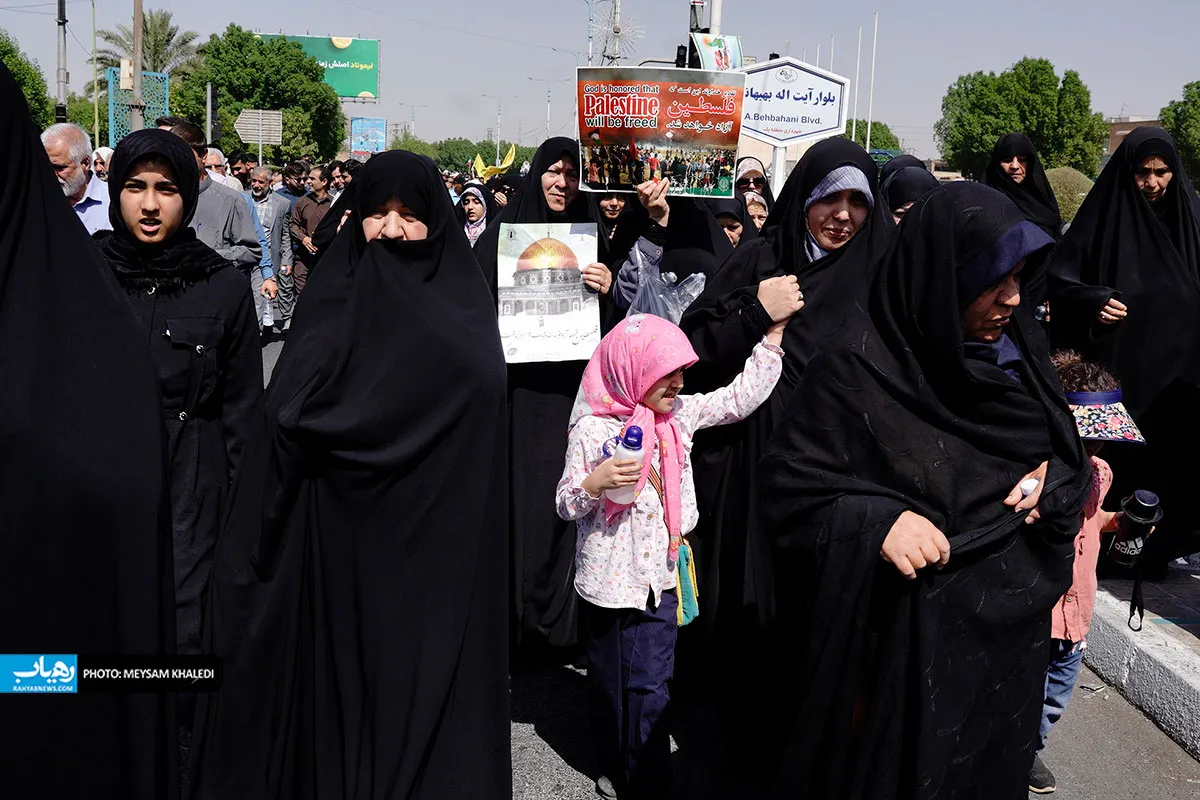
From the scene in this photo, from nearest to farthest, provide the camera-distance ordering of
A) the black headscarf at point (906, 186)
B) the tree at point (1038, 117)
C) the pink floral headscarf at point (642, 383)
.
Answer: the pink floral headscarf at point (642, 383) → the black headscarf at point (906, 186) → the tree at point (1038, 117)

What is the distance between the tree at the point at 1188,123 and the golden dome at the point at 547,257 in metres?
54.6

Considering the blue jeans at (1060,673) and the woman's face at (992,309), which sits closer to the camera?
the woman's face at (992,309)

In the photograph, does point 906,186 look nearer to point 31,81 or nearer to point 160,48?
point 31,81

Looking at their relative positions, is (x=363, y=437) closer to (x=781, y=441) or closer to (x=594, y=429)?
(x=594, y=429)

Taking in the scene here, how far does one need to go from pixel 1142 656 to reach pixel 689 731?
1676 mm

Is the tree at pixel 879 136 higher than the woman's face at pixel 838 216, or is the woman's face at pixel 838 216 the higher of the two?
the tree at pixel 879 136

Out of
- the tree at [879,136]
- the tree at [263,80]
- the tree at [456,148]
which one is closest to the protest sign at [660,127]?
the tree at [263,80]

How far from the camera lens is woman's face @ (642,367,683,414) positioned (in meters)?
3.27

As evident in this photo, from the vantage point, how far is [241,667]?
305cm

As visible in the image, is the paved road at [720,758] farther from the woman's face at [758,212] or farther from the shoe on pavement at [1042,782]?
the woman's face at [758,212]

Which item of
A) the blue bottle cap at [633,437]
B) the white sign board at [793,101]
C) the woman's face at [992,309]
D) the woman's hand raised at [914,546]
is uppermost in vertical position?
the white sign board at [793,101]

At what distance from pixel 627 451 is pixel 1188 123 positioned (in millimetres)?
56984

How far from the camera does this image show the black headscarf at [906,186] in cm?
579

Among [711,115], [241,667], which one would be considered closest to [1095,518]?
[711,115]
